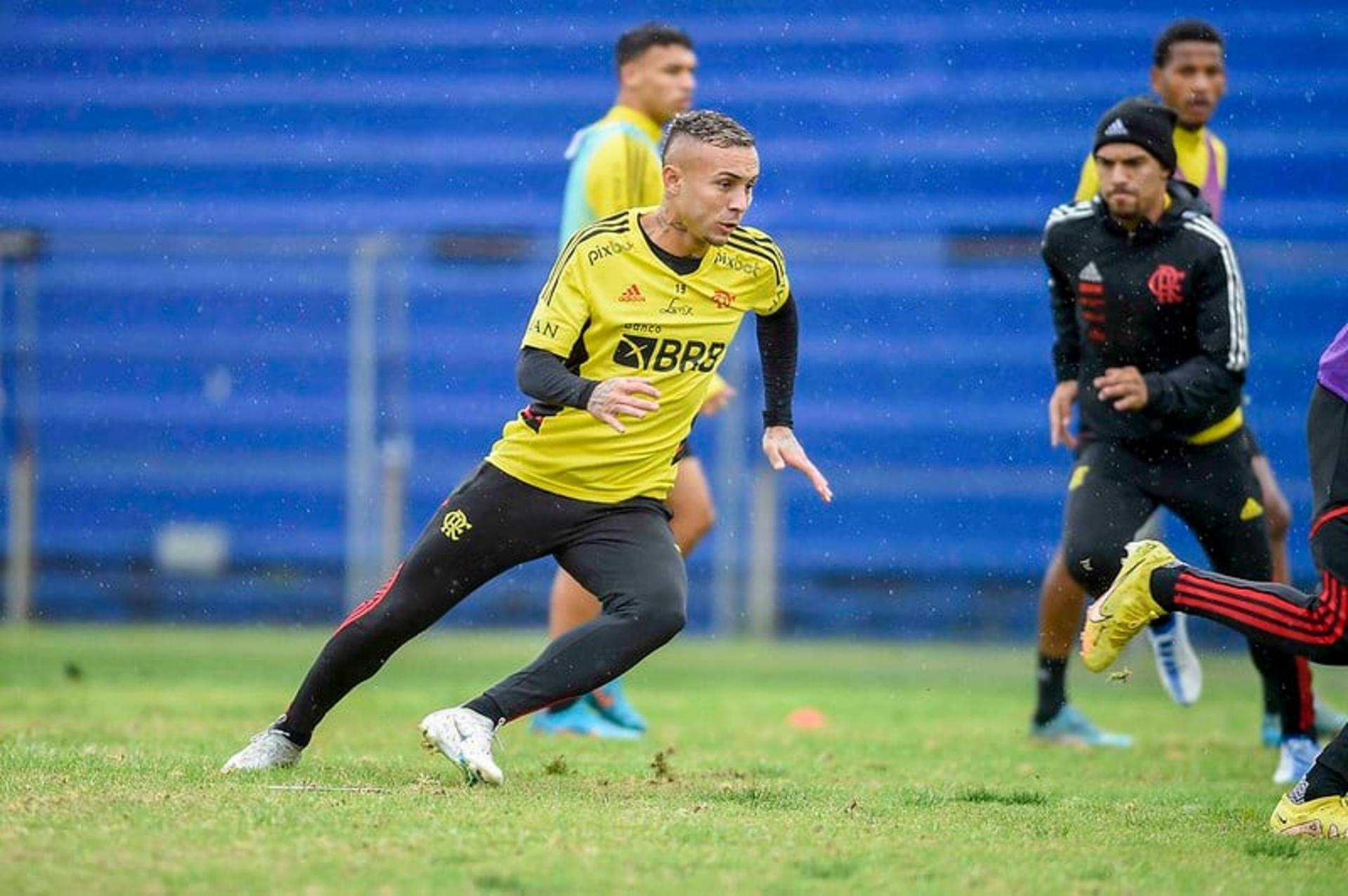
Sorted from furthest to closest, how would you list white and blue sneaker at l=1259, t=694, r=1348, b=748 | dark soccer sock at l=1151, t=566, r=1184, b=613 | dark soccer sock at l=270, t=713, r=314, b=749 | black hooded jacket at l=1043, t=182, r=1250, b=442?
white and blue sneaker at l=1259, t=694, r=1348, b=748, black hooded jacket at l=1043, t=182, r=1250, b=442, dark soccer sock at l=270, t=713, r=314, b=749, dark soccer sock at l=1151, t=566, r=1184, b=613

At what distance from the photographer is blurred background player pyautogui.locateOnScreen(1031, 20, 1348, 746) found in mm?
8703

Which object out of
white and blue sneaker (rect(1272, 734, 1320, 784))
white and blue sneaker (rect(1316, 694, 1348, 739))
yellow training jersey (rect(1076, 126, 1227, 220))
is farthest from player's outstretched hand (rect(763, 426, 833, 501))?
white and blue sneaker (rect(1316, 694, 1348, 739))

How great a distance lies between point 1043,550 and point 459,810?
10.7m

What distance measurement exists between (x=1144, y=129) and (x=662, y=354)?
7.58ft

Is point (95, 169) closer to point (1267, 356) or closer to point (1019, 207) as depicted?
point (1019, 207)

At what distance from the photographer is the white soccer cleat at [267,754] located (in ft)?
21.7

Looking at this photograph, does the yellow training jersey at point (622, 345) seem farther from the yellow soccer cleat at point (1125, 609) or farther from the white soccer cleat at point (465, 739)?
the yellow soccer cleat at point (1125, 609)

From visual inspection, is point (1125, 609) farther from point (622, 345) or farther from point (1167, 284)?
point (1167, 284)

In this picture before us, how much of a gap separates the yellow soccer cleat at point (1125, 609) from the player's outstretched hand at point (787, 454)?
904mm

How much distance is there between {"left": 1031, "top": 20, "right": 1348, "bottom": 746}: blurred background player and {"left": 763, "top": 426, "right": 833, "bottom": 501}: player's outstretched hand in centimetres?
212

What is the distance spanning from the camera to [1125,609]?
6461 millimetres

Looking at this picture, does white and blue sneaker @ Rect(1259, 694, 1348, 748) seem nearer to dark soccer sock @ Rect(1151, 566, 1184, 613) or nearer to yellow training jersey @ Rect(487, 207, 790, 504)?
dark soccer sock @ Rect(1151, 566, 1184, 613)

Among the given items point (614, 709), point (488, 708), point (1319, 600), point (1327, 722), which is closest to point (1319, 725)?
point (1327, 722)

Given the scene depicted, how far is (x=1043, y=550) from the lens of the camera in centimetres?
1591
